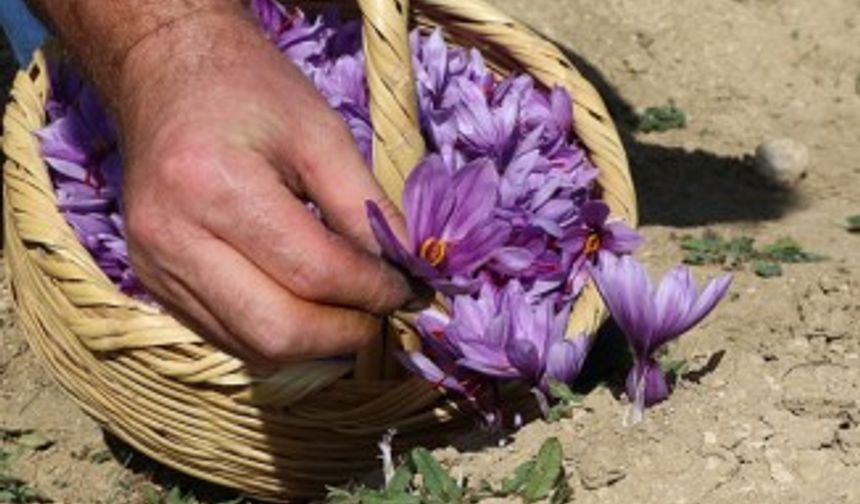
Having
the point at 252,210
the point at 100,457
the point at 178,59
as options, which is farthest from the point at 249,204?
the point at 100,457

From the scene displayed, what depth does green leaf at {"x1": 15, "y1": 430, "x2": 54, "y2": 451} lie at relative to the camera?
2402 millimetres

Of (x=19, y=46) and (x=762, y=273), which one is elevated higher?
(x=19, y=46)

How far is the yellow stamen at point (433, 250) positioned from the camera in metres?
1.78

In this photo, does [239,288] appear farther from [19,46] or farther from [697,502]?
[19,46]

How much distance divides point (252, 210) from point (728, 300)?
128cm

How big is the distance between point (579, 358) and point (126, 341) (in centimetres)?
52

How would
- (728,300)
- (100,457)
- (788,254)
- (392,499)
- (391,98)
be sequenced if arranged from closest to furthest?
(392,499) → (391,98) → (100,457) → (728,300) → (788,254)

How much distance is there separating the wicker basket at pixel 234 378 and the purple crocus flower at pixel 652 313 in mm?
159

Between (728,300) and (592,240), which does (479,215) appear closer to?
(592,240)

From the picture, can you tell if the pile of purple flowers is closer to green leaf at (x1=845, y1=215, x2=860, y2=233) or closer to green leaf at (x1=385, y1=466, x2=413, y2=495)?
green leaf at (x1=385, y1=466, x2=413, y2=495)

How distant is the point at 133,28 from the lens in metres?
1.80

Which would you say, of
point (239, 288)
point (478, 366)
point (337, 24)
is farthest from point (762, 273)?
point (239, 288)

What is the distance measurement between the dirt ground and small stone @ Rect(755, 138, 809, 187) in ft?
0.10

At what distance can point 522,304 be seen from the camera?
193 cm
